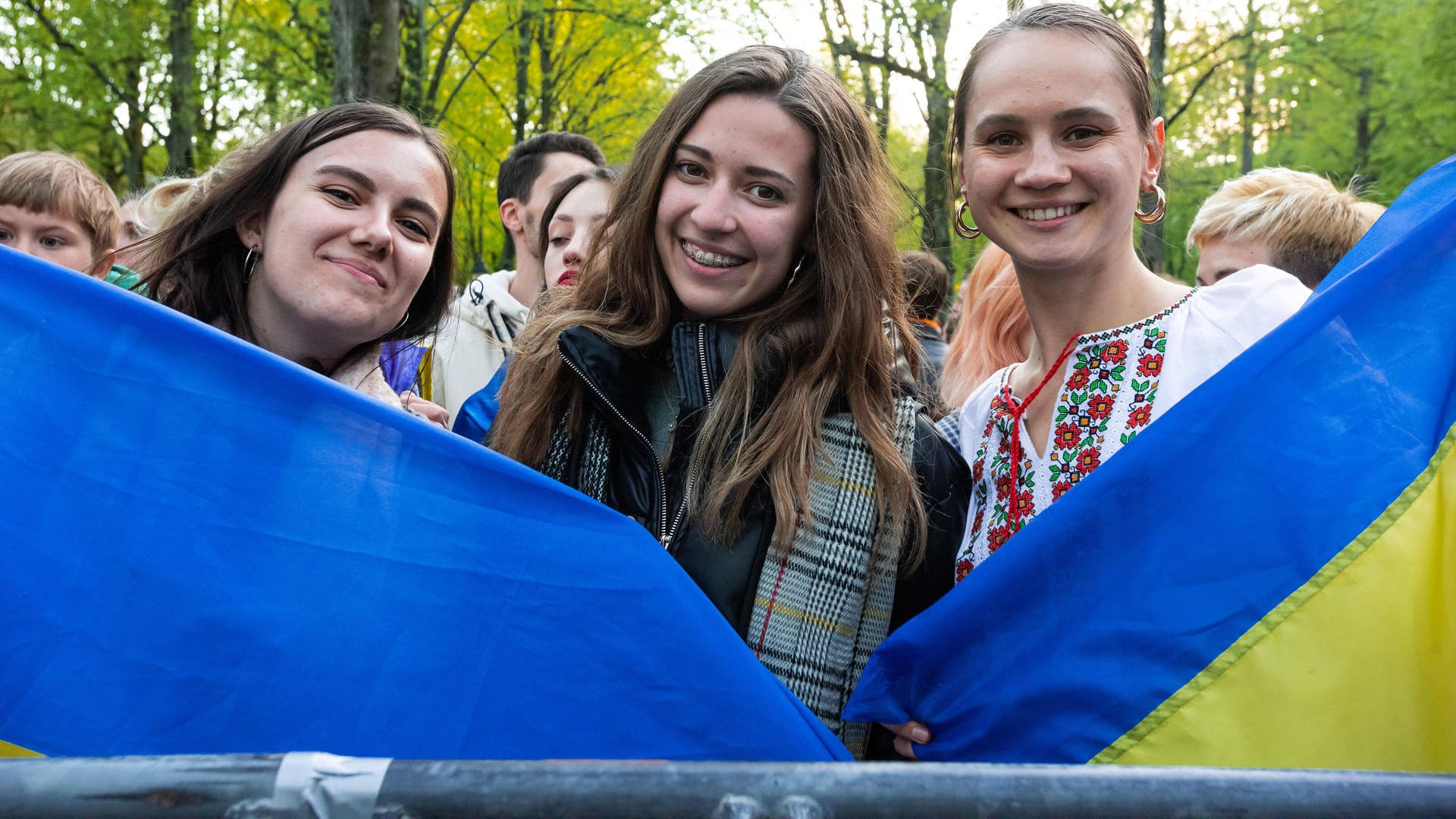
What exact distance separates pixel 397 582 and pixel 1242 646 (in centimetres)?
121

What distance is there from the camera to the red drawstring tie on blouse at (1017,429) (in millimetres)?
2174

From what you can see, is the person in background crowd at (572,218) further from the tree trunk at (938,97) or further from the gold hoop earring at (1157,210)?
the tree trunk at (938,97)

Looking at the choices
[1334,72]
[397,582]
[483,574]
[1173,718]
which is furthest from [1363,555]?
[1334,72]

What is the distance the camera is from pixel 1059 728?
1746 millimetres

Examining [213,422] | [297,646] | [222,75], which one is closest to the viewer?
[297,646]

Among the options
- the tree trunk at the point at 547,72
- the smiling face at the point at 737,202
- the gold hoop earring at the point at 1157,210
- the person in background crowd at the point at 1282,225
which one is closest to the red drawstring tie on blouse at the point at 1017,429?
the gold hoop earring at the point at 1157,210

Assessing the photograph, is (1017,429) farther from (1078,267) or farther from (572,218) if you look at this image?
(572,218)

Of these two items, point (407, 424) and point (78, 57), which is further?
point (78, 57)

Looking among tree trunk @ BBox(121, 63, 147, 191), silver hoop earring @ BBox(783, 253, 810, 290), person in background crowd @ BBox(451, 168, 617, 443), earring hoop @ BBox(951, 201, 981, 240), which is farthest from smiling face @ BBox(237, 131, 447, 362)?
tree trunk @ BBox(121, 63, 147, 191)

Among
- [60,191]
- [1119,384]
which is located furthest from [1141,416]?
[60,191]

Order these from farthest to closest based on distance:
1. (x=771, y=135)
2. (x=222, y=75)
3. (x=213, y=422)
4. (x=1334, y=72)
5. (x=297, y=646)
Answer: (x=1334, y=72)
(x=222, y=75)
(x=771, y=135)
(x=213, y=422)
(x=297, y=646)

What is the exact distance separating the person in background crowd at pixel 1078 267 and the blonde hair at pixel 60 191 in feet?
10.6

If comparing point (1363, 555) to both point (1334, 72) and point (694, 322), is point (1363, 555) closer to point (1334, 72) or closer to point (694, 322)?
point (694, 322)

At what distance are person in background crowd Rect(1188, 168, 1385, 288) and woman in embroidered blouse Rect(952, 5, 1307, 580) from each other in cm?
152
